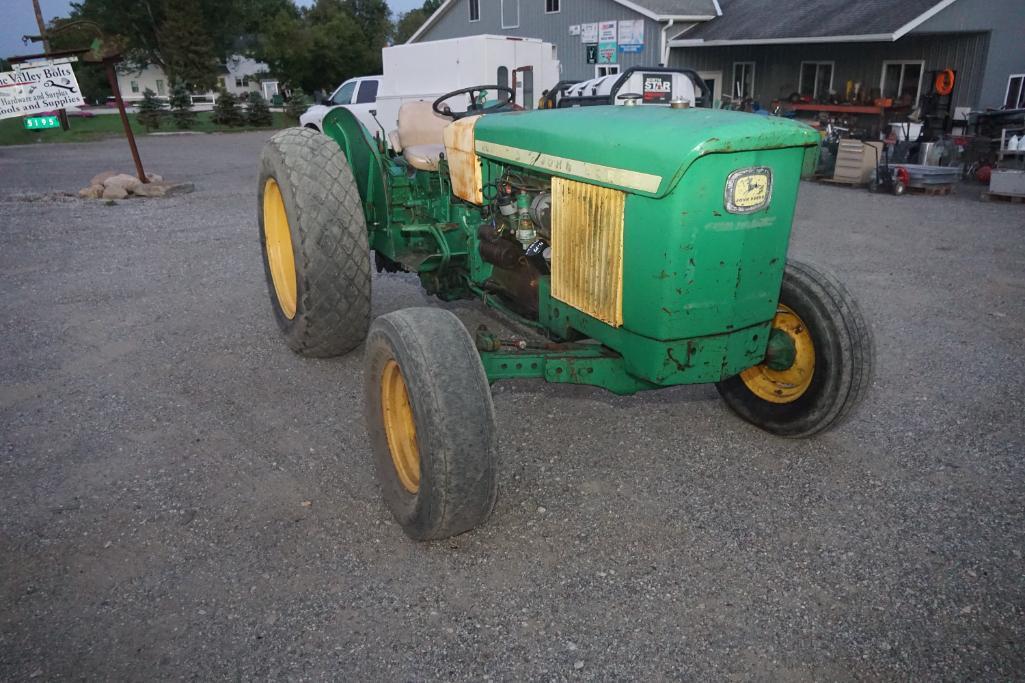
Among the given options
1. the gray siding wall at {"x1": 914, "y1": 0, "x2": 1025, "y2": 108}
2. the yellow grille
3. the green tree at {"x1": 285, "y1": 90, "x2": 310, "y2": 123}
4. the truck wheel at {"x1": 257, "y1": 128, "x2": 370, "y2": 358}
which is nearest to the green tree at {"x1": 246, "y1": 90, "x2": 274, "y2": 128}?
the green tree at {"x1": 285, "y1": 90, "x2": 310, "y2": 123}

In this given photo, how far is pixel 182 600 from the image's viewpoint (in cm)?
251

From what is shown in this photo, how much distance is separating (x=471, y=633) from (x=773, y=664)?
3.07 feet

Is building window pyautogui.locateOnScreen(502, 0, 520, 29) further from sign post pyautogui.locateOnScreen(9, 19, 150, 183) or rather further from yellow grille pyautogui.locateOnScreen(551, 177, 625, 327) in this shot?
yellow grille pyautogui.locateOnScreen(551, 177, 625, 327)

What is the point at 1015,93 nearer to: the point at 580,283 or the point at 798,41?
the point at 798,41

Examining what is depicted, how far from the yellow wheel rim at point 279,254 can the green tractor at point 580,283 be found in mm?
574

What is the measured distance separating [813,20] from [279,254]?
16521 mm

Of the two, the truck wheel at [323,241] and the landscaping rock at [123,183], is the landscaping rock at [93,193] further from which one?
the truck wheel at [323,241]

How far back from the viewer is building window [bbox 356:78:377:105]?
16.6 metres

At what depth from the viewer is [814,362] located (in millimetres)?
3271

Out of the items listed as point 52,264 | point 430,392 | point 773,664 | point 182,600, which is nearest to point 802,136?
point 430,392

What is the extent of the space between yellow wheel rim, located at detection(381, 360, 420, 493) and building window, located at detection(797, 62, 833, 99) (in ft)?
59.4

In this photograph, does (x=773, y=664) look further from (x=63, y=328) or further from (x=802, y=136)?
(x=63, y=328)

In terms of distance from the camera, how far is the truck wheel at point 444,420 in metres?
2.42

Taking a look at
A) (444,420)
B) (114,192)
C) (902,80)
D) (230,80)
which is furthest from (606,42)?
(230,80)
